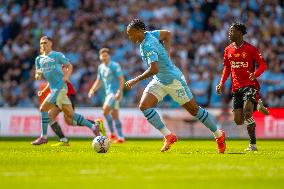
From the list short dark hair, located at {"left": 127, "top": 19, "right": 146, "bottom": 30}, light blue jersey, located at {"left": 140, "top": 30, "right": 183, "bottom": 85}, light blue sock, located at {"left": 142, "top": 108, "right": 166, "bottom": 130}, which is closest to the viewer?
short dark hair, located at {"left": 127, "top": 19, "right": 146, "bottom": 30}

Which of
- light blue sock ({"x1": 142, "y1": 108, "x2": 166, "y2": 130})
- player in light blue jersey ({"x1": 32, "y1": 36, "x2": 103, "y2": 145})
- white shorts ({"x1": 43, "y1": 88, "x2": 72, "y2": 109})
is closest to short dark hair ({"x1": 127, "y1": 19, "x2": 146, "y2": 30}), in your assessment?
light blue sock ({"x1": 142, "y1": 108, "x2": 166, "y2": 130})

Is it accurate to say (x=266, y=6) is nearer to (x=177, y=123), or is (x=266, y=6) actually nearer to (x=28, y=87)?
(x=177, y=123)

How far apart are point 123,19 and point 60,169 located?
1866 cm

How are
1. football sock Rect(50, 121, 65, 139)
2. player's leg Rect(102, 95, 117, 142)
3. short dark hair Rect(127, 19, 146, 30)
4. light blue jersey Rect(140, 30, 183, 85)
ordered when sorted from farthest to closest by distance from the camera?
1. player's leg Rect(102, 95, 117, 142)
2. football sock Rect(50, 121, 65, 139)
3. light blue jersey Rect(140, 30, 183, 85)
4. short dark hair Rect(127, 19, 146, 30)

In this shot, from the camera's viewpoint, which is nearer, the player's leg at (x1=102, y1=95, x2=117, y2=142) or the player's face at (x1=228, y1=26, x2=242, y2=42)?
the player's face at (x1=228, y1=26, x2=242, y2=42)

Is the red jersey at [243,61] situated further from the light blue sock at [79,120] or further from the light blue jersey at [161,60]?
the light blue sock at [79,120]

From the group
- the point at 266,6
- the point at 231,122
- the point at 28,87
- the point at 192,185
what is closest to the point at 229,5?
the point at 266,6

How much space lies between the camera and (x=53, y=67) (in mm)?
16125

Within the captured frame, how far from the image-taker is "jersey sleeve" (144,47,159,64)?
38.5ft

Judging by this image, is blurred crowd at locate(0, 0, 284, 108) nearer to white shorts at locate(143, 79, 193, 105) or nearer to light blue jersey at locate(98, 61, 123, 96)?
light blue jersey at locate(98, 61, 123, 96)

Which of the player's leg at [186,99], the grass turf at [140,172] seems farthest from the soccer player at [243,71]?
the grass turf at [140,172]

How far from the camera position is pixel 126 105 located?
2386 cm

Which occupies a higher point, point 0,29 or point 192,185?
point 0,29

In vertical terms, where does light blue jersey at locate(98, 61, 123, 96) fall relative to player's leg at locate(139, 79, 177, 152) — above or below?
above
